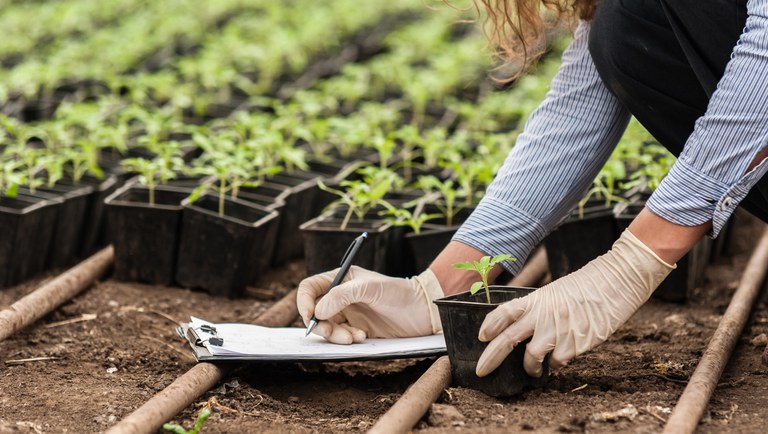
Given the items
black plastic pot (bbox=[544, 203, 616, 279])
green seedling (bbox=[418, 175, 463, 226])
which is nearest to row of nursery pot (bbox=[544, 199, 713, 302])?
black plastic pot (bbox=[544, 203, 616, 279])

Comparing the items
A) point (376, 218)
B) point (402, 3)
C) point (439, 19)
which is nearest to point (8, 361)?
point (376, 218)

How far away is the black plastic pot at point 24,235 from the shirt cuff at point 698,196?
2.05 metres

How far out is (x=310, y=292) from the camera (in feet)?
7.79

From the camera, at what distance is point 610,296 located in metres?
2.12

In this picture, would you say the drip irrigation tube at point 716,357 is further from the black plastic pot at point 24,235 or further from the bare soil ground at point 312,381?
the black plastic pot at point 24,235

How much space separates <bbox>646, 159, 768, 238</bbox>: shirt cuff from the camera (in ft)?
6.52

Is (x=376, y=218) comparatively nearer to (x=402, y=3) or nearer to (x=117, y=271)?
(x=117, y=271)

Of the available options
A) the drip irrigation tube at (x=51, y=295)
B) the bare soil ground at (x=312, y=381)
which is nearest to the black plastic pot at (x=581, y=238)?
the bare soil ground at (x=312, y=381)

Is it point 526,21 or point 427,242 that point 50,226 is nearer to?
point 427,242

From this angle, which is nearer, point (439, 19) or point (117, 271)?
point (117, 271)

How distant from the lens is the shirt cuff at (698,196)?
6.52 feet

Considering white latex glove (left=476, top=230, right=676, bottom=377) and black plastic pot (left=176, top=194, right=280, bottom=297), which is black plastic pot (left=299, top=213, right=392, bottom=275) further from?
white latex glove (left=476, top=230, right=676, bottom=377)

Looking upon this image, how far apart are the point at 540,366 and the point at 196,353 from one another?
2.68 ft

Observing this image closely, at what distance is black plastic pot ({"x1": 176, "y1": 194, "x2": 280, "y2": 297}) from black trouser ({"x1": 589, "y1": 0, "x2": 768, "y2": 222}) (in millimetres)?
1244
